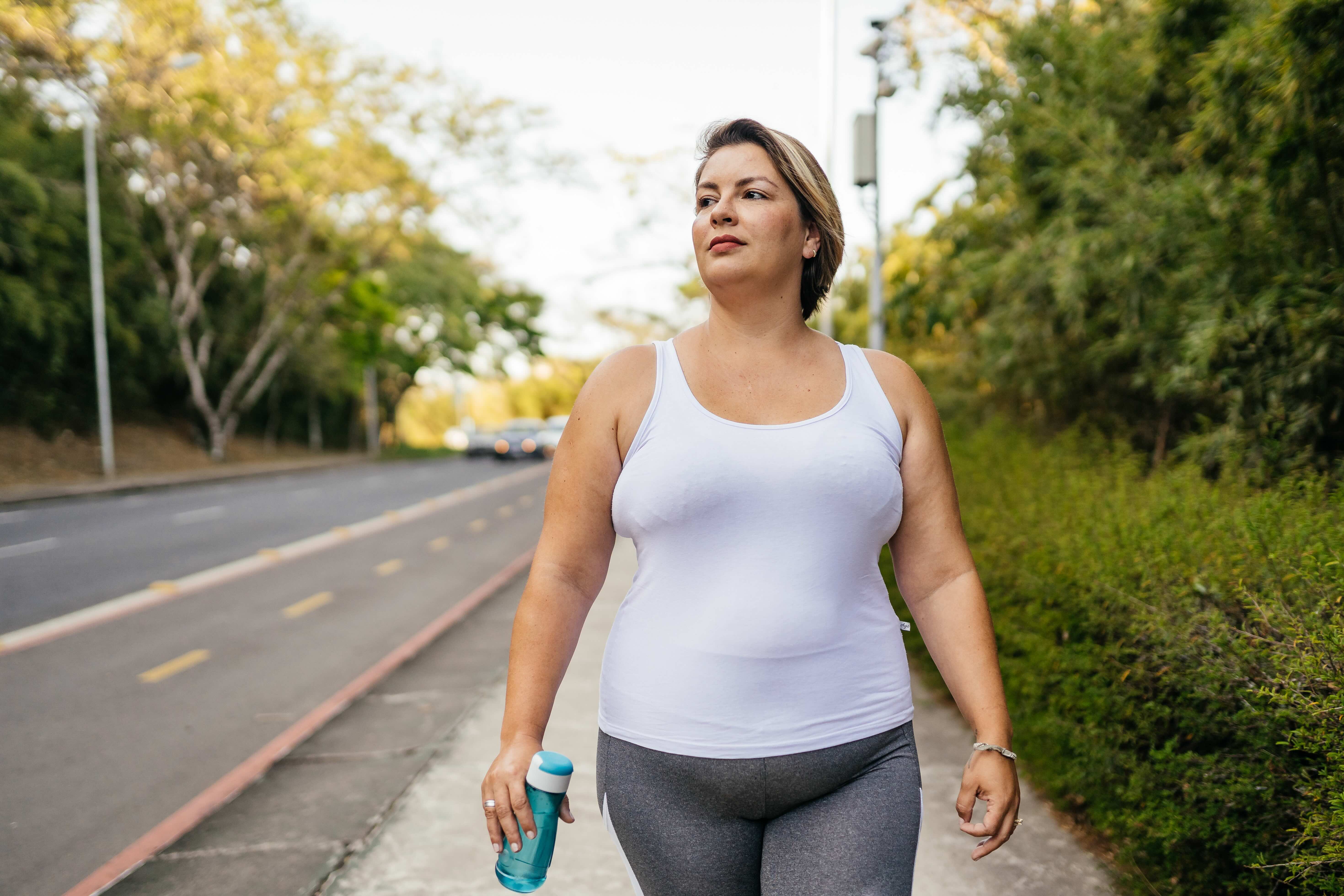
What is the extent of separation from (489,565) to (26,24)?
57.9 ft

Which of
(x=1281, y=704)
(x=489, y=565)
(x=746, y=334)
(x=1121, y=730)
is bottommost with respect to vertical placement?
(x=489, y=565)

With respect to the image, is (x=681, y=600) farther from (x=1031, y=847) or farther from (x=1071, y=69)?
(x=1071, y=69)

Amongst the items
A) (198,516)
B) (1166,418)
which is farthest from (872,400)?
(198,516)

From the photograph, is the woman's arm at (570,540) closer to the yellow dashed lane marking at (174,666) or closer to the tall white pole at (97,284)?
the yellow dashed lane marking at (174,666)

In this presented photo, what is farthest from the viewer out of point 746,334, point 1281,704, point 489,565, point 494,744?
point 489,565

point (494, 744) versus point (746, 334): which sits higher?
point (746, 334)

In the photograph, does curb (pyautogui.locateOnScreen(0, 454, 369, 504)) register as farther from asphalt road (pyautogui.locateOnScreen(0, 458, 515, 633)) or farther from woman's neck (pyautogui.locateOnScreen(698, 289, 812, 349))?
woman's neck (pyautogui.locateOnScreen(698, 289, 812, 349))

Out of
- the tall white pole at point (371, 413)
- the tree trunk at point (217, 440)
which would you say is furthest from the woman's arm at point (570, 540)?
the tall white pole at point (371, 413)

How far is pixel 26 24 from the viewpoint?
20.4 m

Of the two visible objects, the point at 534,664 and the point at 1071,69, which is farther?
the point at 1071,69

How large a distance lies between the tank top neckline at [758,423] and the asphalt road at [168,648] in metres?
3.29

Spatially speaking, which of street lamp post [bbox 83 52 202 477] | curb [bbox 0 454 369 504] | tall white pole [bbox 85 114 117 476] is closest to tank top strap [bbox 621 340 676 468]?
curb [bbox 0 454 369 504]

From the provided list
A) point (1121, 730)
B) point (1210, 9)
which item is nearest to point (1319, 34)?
point (1210, 9)

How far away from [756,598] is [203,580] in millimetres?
9205
